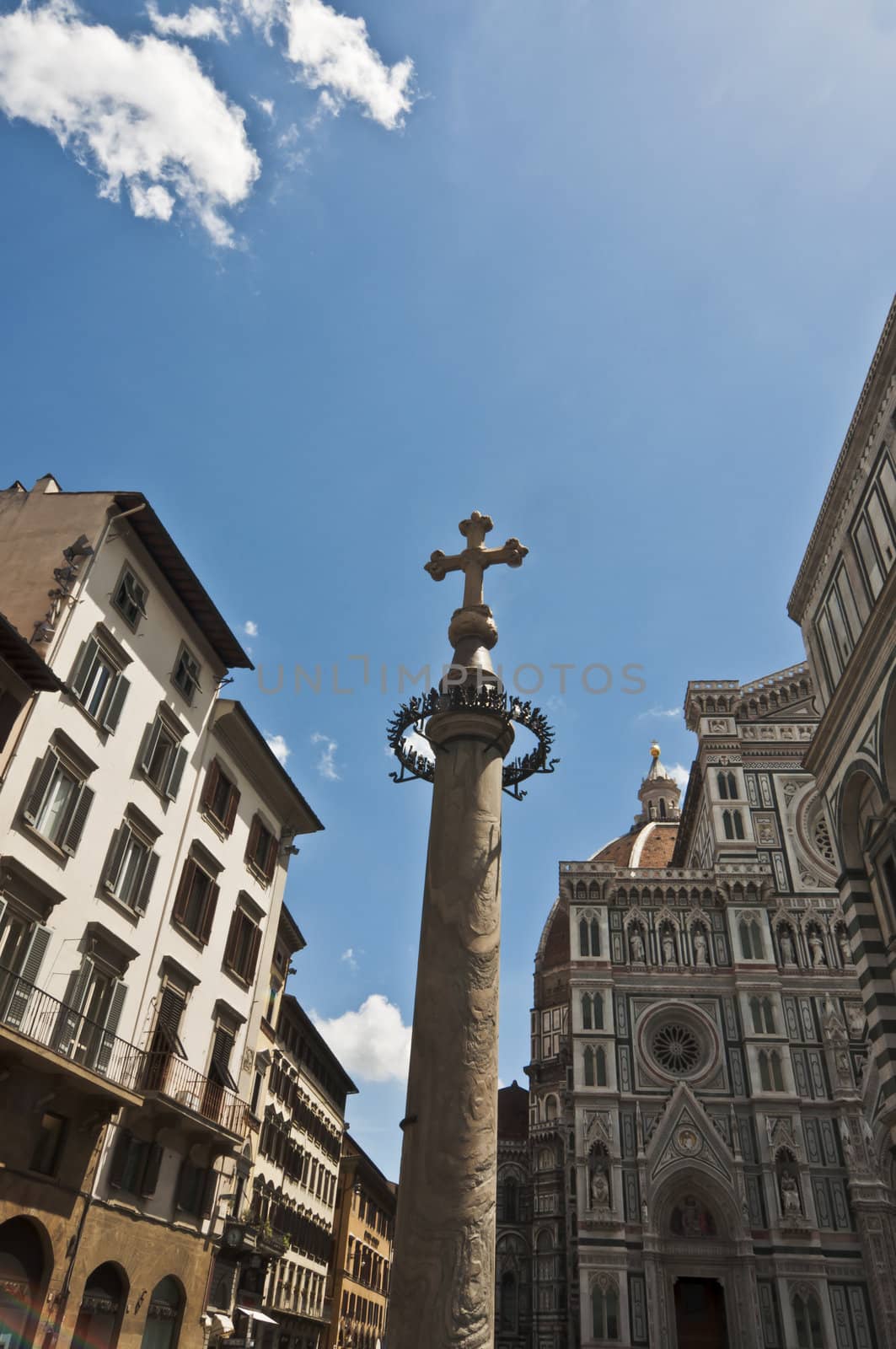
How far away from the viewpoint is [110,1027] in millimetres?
18891

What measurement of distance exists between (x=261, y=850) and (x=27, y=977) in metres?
10.6

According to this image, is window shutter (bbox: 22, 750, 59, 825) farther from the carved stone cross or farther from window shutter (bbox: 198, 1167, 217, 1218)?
window shutter (bbox: 198, 1167, 217, 1218)

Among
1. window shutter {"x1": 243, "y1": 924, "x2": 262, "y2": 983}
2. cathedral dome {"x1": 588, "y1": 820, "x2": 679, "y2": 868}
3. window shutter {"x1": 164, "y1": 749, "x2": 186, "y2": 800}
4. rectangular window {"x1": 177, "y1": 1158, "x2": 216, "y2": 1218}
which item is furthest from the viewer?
cathedral dome {"x1": 588, "y1": 820, "x2": 679, "y2": 868}

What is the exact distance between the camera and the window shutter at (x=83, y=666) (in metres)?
19.1

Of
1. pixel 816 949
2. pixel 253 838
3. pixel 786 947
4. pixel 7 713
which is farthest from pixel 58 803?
pixel 816 949

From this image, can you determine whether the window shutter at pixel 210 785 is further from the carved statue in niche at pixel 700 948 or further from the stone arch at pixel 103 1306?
the carved statue in niche at pixel 700 948

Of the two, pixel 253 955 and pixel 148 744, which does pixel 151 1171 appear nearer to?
pixel 253 955

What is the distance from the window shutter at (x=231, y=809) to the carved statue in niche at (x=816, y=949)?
104 feet

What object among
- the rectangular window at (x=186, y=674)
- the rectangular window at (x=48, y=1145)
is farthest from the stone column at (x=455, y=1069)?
the rectangular window at (x=186, y=674)

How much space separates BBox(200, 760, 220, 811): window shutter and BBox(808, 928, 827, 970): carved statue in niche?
33.0 meters

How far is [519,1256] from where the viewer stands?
68.1 metres

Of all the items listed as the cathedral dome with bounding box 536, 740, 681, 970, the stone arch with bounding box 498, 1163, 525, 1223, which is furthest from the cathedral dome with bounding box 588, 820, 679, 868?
the stone arch with bounding box 498, 1163, 525, 1223

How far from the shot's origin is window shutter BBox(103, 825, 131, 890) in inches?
764

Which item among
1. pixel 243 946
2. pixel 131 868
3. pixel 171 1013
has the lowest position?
pixel 171 1013
